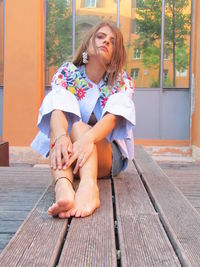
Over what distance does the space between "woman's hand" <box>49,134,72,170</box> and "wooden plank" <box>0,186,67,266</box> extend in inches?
12.9

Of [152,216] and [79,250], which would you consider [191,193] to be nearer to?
[152,216]

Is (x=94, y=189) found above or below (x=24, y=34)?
below

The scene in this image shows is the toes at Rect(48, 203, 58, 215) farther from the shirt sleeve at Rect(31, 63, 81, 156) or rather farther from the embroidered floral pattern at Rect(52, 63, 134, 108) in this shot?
the embroidered floral pattern at Rect(52, 63, 134, 108)

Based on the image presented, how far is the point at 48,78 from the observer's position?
22.1ft

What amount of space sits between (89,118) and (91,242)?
4.09ft

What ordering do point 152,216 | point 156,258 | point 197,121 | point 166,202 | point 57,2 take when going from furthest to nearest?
1. point 57,2
2. point 197,121
3. point 166,202
4. point 152,216
5. point 156,258

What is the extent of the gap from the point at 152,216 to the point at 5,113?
17.6ft

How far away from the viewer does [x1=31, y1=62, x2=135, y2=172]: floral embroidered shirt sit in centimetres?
211

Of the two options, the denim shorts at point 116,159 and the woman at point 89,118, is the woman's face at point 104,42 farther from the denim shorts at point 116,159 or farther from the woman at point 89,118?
the denim shorts at point 116,159

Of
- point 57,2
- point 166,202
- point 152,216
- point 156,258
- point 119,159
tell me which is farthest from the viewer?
point 57,2

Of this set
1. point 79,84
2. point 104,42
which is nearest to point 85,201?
point 79,84

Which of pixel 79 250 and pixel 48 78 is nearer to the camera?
pixel 79 250

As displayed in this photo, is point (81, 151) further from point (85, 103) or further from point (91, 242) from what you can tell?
point (91, 242)

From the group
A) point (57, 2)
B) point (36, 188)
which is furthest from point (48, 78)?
point (36, 188)
